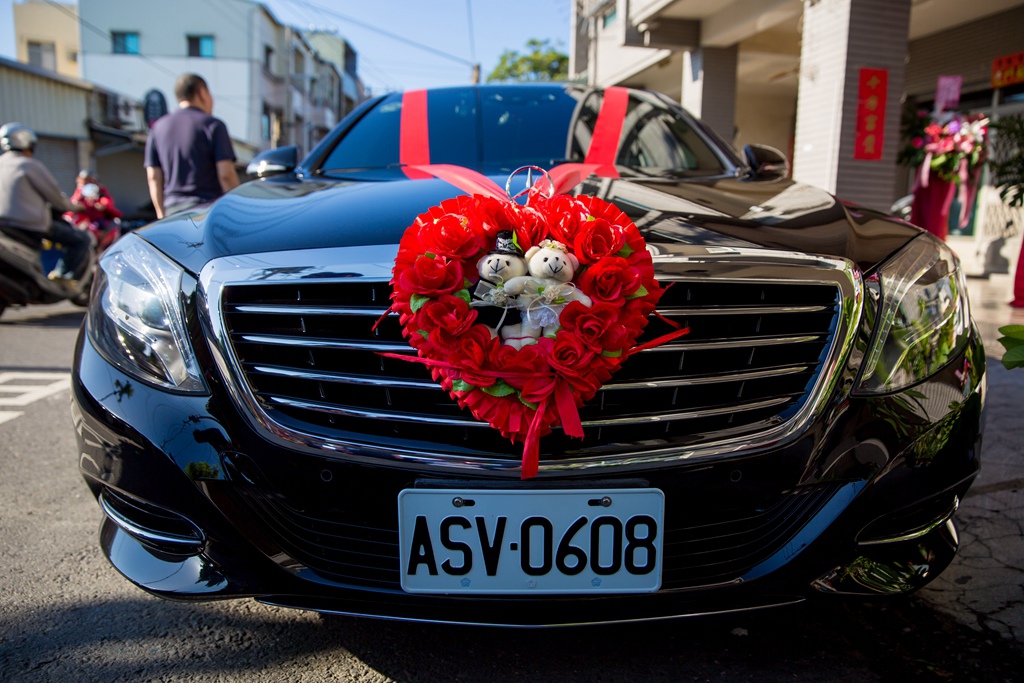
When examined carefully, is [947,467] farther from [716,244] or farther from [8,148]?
[8,148]

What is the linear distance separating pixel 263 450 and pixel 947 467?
4.18 feet

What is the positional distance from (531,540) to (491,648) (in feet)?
1.38

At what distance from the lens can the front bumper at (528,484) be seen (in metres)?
1.36

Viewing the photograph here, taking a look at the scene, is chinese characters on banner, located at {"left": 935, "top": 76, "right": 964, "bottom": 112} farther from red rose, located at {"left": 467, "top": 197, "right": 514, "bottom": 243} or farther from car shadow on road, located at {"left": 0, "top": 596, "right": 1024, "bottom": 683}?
red rose, located at {"left": 467, "top": 197, "right": 514, "bottom": 243}

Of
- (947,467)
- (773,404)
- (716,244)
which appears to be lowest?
(947,467)

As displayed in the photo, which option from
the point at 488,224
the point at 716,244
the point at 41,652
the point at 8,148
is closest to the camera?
the point at 488,224

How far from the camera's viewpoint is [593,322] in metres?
1.22

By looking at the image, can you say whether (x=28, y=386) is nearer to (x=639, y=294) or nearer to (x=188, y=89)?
(x=188, y=89)

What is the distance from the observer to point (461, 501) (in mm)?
1321

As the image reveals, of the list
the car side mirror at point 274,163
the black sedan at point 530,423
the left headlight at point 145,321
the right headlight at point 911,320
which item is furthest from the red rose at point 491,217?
the car side mirror at point 274,163

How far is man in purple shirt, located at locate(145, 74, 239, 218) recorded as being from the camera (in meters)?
4.41

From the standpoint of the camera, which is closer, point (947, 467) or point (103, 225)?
point (947, 467)

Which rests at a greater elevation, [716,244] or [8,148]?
[8,148]

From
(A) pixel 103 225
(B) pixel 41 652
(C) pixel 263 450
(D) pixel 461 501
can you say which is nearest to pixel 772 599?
(D) pixel 461 501
